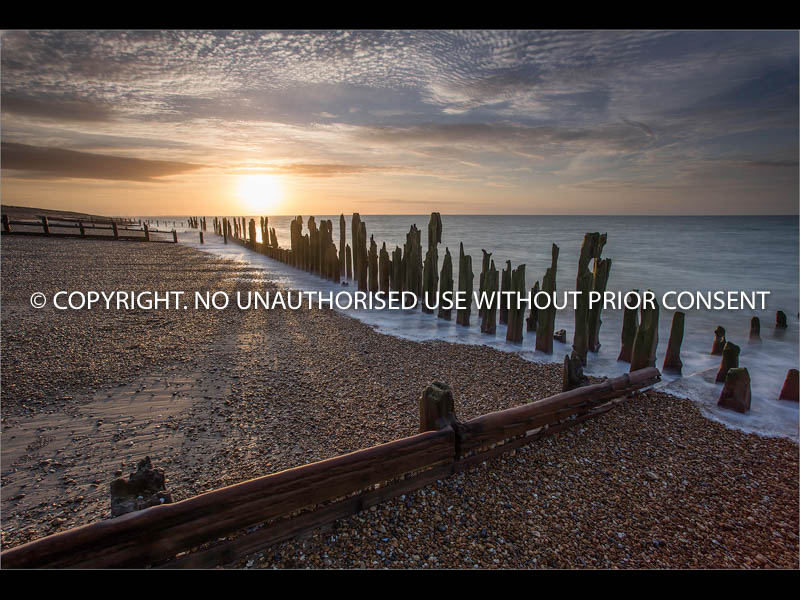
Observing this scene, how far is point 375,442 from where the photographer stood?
138 inches

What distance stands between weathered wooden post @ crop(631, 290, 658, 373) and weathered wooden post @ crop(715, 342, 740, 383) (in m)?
0.88

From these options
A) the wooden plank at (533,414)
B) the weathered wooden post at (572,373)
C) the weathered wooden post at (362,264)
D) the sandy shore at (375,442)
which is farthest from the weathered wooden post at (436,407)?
the weathered wooden post at (362,264)

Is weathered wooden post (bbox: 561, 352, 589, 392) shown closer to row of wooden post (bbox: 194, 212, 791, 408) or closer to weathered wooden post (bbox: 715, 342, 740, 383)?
row of wooden post (bbox: 194, 212, 791, 408)

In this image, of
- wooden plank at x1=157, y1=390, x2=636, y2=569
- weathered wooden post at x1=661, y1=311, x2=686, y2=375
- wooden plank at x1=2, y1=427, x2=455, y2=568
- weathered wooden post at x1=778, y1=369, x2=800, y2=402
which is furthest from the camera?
weathered wooden post at x1=661, y1=311, x2=686, y2=375

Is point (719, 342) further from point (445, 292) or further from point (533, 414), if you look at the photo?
point (533, 414)

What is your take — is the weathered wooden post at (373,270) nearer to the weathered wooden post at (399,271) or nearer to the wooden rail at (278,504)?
the weathered wooden post at (399,271)

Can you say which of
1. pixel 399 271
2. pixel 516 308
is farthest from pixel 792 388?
pixel 399 271

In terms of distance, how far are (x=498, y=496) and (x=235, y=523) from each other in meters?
1.71

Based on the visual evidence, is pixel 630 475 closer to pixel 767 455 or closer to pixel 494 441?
pixel 494 441

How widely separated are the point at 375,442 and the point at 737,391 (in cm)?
407

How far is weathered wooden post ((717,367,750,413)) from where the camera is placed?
426 centimetres

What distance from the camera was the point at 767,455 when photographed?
3.45m

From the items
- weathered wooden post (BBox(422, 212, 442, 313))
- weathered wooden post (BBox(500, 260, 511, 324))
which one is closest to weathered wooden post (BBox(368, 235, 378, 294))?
weathered wooden post (BBox(422, 212, 442, 313))
